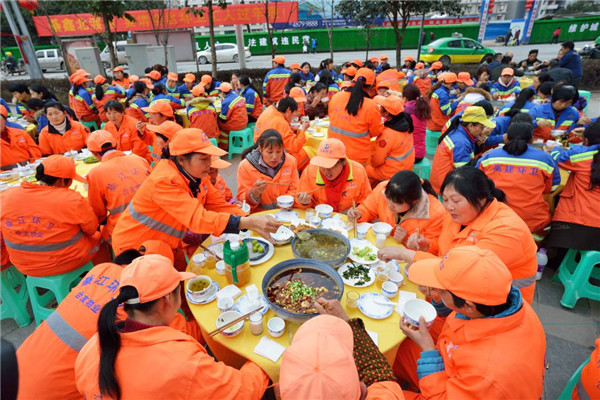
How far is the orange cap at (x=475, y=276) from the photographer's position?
150cm

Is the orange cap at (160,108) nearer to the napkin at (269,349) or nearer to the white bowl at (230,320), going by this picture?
the white bowl at (230,320)

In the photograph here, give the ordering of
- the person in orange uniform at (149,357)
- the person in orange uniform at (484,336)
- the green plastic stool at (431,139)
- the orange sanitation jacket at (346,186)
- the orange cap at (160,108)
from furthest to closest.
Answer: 1. the green plastic stool at (431,139)
2. the orange cap at (160,108)
3. the orange sanitation jacket at (346,186)
4. the person in orange uniform at (484,336)
5. the person in orange uniform at (149,357)

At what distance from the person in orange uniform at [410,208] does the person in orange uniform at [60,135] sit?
5369 millimetres

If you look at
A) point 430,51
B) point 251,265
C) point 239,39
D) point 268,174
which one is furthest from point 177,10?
point 251,265

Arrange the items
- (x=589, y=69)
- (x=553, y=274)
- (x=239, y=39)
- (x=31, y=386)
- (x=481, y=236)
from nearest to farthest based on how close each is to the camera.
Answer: (x=31, y=386), (x=481, y=236), (x=553, y=274), (x=589, y=69), (x=239, y=39)

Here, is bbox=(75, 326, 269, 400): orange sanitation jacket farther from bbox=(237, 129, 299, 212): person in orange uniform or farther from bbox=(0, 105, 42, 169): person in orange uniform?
bbox=(0, 105, 42, 169): person in orange uniform

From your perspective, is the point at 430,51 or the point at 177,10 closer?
the point at 430,51

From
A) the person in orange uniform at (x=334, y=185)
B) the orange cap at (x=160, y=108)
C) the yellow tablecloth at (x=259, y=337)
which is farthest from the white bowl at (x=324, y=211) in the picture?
the orange cap at (x=160, y=108)

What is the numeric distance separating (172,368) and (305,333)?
650 mm

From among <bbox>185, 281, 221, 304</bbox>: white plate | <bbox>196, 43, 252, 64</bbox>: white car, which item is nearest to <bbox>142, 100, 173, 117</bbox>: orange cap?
<bbox>185, 281, 221, 304</bbox>: white plate

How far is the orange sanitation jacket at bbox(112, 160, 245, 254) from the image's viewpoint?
2.57m

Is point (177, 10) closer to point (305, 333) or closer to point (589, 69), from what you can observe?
point (589, 69)

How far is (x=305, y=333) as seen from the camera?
135 centimetres

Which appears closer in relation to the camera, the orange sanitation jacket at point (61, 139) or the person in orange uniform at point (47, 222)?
the person in orange uniform at point (47, 222)
